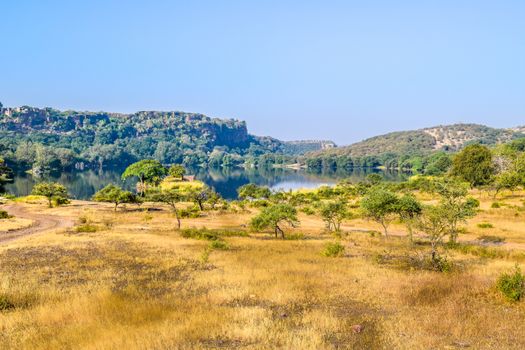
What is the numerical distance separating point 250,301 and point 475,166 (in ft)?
324

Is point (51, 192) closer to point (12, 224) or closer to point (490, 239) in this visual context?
point (12, 224)

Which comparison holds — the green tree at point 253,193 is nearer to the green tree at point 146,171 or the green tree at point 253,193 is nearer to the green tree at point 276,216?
the green tree at point 146,171

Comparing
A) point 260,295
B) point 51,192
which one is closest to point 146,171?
point 51,192

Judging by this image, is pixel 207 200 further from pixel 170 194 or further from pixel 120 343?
pixel 120 343

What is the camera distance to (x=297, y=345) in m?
10.8

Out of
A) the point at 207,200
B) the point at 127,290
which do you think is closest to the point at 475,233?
the point at 127,290

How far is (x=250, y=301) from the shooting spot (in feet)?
53.0

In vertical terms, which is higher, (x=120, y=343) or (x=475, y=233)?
(x=120, y=343)

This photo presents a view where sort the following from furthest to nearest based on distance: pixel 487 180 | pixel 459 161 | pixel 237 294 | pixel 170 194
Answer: pixel 459 161 < pixel 487 180 < pixel 170 194 < pixel 237 294

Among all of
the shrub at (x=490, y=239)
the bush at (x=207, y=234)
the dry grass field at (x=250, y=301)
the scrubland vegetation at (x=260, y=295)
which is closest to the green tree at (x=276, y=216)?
the bush at (x=207, y=234)

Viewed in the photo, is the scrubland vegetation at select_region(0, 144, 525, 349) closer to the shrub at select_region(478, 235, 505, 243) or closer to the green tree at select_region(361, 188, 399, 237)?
the shrub at select_region(478, 235, 505, 243)

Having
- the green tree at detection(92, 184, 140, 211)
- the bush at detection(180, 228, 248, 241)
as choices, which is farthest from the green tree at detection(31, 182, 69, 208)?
the bush at detection(180, 228, 248, 241)

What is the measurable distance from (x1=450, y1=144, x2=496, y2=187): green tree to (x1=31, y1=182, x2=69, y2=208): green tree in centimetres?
9047

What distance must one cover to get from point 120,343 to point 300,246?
953 inches
